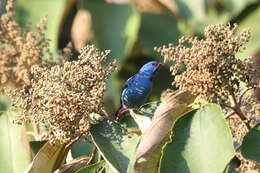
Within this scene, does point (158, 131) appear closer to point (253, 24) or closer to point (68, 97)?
point (68, 97)

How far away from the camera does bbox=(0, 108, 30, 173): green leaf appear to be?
2500mm

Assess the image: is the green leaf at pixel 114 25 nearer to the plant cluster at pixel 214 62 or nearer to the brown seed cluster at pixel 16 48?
the brown seed cluster at pixel 16 48

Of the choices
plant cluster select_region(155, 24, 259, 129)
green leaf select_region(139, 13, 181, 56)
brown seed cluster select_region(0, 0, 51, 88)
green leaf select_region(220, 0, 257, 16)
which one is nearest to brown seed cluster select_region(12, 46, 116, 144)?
plant cluster select_region(155, 24, 259, 129)

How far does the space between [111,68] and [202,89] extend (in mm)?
222

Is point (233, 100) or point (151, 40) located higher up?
point (151, 40)

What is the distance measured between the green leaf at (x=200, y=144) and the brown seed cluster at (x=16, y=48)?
2.98 ft

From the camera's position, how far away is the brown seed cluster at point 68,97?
6.83 ft

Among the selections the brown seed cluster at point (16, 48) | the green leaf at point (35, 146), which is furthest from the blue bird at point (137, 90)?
the brown seed cluster at point (16, 48)

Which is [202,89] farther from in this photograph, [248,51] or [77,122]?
[248,51]

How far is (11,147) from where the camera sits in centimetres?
255

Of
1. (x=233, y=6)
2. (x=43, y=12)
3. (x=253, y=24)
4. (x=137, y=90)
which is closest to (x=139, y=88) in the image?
(x=137, y=90)

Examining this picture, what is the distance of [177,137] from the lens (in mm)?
2146

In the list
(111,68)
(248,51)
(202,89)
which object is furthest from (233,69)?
(248,51)

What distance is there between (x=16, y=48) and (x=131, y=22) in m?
2.02
